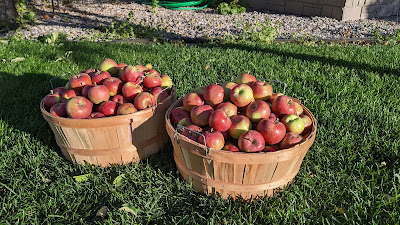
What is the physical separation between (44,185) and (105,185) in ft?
1.64

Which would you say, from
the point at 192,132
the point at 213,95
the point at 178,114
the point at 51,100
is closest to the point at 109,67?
the point at 51,100

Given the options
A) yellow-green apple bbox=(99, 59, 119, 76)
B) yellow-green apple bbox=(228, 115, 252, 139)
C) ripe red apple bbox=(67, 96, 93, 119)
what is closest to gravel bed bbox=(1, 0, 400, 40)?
yellow-green apple bbox=(99, 59, 119, 76)

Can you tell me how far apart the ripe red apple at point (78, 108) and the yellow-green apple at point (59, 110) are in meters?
0.16

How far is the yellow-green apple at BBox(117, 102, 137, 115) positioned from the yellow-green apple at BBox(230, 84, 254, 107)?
0.85 m

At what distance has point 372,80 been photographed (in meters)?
4.36

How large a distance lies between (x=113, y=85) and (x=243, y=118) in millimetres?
1261

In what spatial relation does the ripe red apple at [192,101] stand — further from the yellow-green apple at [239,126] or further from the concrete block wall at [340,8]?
the concrete block wall at [340,8]

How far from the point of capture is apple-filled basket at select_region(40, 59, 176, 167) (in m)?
2.59

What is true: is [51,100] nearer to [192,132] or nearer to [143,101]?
Result: [143,101]

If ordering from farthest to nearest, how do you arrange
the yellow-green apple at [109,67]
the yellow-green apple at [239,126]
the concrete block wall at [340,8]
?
1. the concrete block wall at [340,8]
2. the yellow-green apple at [109,67]
3. the yellow-green apple at [239,126]

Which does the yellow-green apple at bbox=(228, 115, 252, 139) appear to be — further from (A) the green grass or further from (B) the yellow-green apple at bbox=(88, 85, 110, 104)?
(B) the yellow-green apple at bbox=(88, 85, 110, 104)

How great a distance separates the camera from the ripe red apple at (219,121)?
234cm

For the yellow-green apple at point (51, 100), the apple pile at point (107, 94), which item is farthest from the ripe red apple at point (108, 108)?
the yellow-green apple at point (51, 100)

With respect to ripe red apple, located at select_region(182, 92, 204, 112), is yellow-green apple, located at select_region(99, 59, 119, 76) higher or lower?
higher
